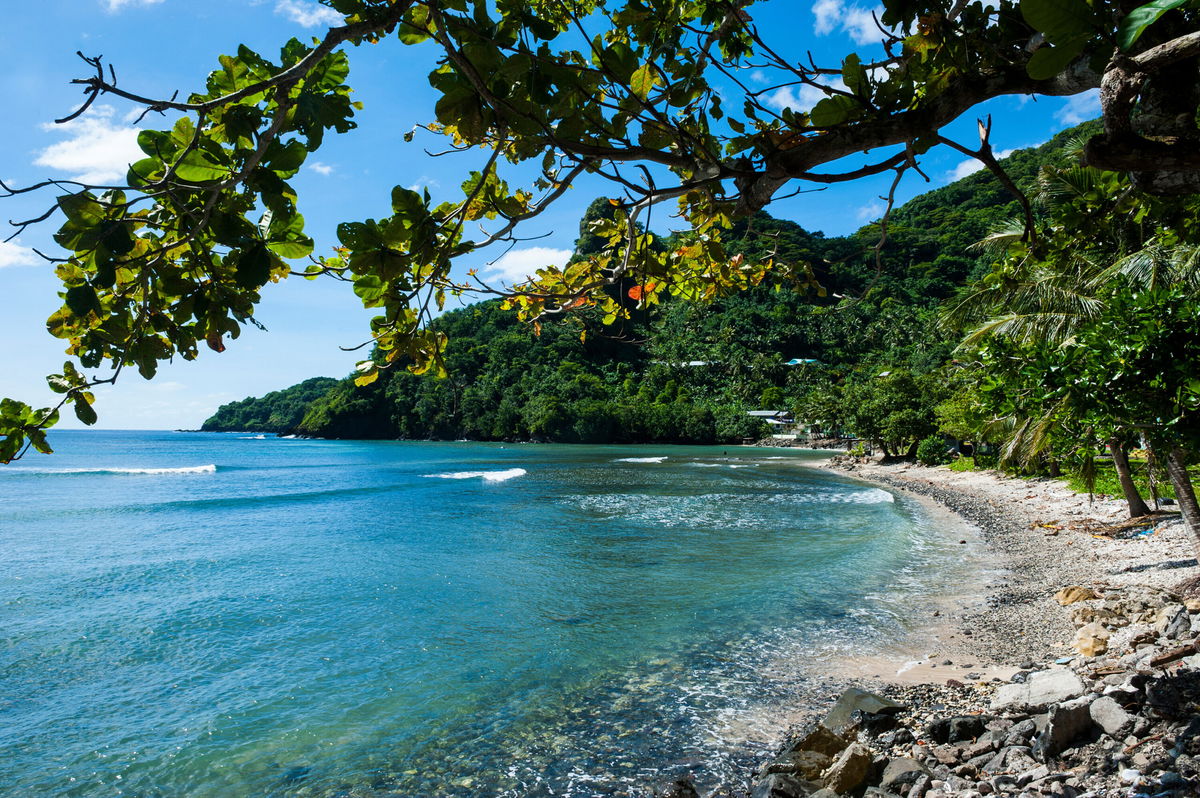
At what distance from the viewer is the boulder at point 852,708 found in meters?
5.61

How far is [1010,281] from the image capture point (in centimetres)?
361

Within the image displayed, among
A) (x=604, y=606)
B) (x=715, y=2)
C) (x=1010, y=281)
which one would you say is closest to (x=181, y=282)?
(x=715, y=2)

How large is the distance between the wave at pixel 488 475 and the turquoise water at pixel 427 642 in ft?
55.8

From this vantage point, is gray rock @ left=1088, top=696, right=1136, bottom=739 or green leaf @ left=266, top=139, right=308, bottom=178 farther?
gray rock @ left=1088, top=696, right=1136, bottom=739

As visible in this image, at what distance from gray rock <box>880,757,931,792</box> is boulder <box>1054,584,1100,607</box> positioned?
589cm

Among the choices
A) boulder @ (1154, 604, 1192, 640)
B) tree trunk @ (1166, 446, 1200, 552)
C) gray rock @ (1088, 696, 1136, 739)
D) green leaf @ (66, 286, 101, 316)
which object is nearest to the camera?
green leaf @ (66, 286, 101, 316)

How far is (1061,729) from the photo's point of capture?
414 centimetres

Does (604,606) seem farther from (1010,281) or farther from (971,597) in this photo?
(1010,281)

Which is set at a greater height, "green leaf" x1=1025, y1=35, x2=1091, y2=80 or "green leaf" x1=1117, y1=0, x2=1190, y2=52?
"green leaf" x1=1025, y1=35, x2=1091, y2=80

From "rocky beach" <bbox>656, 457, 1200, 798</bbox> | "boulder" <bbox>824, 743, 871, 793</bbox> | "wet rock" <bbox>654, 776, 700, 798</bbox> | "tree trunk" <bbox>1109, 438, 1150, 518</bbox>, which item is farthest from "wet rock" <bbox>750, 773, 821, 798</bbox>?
"tree trunk" <bbox>1109, 438, 1150, 518</bbox>

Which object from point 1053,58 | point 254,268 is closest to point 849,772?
point 1053,58

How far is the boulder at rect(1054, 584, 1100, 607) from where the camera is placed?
8539 mm

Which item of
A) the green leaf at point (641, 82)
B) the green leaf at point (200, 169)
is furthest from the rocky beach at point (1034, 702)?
the green leaf at point (200, 169)

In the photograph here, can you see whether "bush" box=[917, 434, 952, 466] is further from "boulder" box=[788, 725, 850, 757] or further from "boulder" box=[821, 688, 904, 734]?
"boulder" box=[788, 725, 850, 757]
